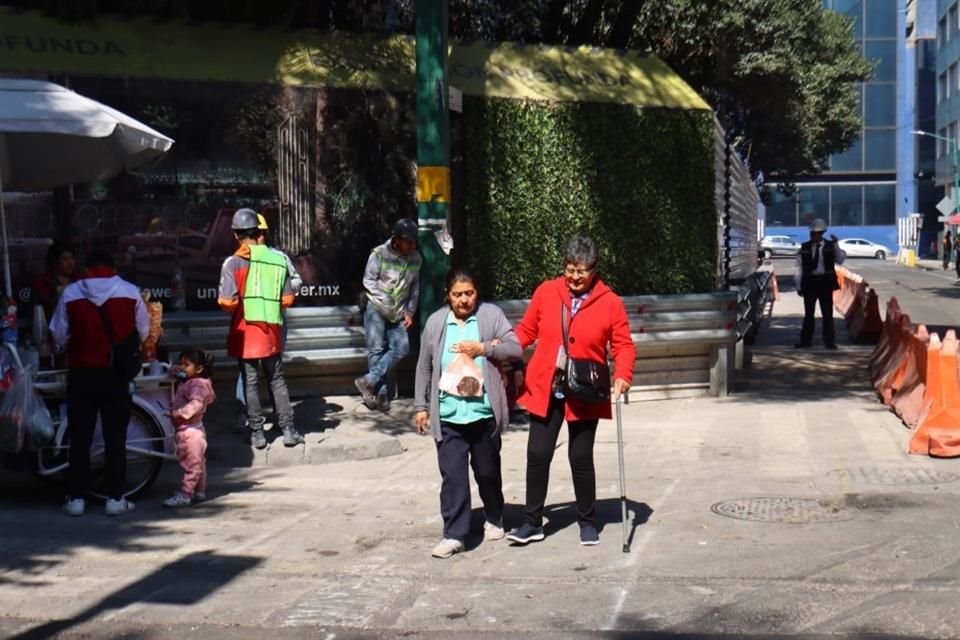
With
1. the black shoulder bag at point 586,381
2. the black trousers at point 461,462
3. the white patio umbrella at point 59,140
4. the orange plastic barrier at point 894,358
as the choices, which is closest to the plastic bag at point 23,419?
the white patio umbrella at point 59,140

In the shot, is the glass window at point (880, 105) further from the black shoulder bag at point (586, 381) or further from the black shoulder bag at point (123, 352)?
the black shoulder bag at point (586, 381)

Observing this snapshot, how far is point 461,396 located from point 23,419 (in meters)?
2.99

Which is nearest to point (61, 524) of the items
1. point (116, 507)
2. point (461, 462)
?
point (116, 507)

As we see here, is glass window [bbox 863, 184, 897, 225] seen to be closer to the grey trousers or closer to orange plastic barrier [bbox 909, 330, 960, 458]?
orange plastic barrier [bbox 909, 330, 960, 458]

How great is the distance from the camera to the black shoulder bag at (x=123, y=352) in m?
8.29

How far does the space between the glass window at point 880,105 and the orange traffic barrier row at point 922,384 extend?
2962 inches

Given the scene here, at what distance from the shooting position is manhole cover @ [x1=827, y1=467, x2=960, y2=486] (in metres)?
8.95

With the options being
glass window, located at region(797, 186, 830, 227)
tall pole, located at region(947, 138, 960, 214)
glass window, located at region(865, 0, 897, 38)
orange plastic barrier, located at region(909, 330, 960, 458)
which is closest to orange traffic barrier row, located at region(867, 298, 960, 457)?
orange plastic barrier, located at region(909, 330, 960, 458)

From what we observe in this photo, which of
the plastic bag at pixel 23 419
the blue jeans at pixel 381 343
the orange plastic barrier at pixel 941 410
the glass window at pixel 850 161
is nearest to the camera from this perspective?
the plastic bag at pixel 23 419

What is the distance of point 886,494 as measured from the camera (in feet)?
27.9

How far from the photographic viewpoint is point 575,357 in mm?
7156

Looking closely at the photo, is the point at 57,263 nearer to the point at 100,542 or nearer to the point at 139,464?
the point at 139,464

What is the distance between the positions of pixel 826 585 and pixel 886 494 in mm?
2418

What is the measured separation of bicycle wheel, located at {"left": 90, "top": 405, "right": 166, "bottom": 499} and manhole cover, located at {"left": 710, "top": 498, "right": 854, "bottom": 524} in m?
3.82
